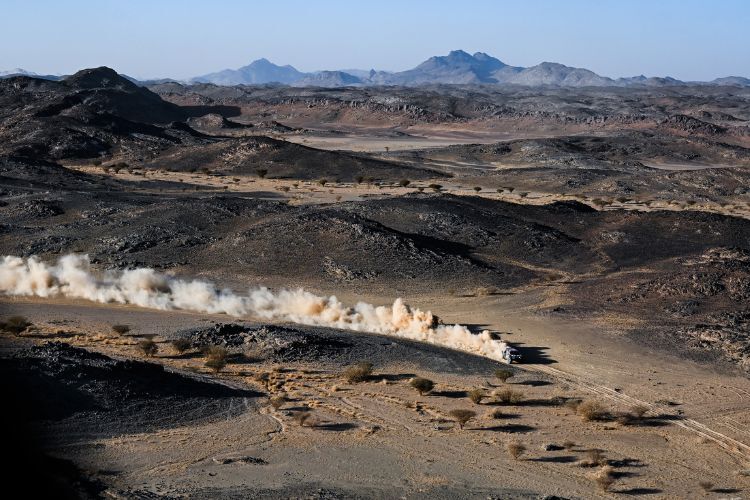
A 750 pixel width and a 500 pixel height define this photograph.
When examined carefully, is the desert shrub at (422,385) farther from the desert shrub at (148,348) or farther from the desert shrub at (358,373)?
the desert shrub at (148,348)

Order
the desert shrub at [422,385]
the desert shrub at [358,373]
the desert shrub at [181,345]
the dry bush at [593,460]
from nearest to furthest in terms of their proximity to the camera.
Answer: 1. the dry bush at [593,460]
2. the desert shrub at [422,385]
3. the desert shrub at [358,373]
4. the desert shrub at [181,345]

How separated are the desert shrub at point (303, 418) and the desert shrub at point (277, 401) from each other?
0.76 metres

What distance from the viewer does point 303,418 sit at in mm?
23750

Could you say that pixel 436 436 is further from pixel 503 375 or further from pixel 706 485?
pixel 706 485

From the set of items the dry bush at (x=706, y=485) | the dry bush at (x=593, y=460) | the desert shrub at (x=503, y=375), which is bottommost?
the dry bush at (x=706, y=485)

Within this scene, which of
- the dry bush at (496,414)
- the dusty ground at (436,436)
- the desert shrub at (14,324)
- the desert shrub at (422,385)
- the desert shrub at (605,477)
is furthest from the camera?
the desert shrub at (14,324)

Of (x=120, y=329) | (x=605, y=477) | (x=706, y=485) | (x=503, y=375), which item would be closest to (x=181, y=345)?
(x=120, y=329)

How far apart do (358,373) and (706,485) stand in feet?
37.2

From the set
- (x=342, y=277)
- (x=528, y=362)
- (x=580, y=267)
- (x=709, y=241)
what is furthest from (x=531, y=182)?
(x=528, y=362)

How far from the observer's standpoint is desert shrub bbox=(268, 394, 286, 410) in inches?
A: 974

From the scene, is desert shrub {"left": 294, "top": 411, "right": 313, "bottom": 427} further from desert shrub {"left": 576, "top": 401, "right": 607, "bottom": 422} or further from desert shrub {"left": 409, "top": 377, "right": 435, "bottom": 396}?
desert shrub {"left": 576, "top": 401, "right": 607, "bottom": 422}

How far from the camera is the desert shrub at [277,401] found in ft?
81.2

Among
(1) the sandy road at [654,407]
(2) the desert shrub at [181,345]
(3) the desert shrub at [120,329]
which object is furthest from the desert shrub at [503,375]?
(3) the desert shrub at [120,329]

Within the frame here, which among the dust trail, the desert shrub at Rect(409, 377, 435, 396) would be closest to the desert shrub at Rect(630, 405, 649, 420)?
the desert shrub at Rect(409, 377, 435, 396)
